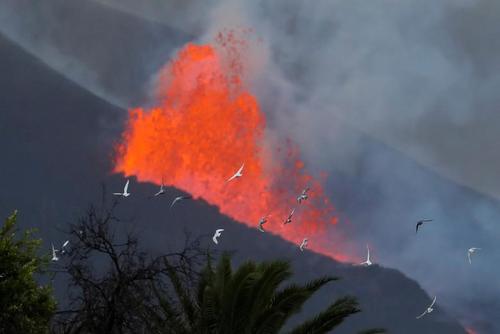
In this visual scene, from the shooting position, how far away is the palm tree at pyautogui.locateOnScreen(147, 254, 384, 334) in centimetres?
1412

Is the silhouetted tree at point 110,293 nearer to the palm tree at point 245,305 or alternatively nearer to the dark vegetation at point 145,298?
the dark vegetation at point 145,298

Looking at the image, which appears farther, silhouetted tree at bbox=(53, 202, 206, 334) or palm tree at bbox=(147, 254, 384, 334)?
palm tree at bbox=(147, 254, 384, 334)

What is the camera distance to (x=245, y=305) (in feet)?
46.9

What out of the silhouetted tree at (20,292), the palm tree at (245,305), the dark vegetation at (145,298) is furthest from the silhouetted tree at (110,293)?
the silhouetted tree at (20,292)

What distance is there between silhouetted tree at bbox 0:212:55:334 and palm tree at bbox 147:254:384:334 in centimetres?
284

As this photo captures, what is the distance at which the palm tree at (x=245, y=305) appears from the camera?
46.3ft

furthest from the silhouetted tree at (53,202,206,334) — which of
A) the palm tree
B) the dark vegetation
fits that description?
the palm tree

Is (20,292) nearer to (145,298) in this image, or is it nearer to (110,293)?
(110,293)

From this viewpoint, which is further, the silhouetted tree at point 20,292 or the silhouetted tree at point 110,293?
the silhouetted tree at point 20,292

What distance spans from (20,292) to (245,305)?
5354mm

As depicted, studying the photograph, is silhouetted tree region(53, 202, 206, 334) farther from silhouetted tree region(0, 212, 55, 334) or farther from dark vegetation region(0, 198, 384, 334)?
silhouetted tree region(0, 212, 55, 334)

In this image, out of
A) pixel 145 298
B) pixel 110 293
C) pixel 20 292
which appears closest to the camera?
pixel 145 298

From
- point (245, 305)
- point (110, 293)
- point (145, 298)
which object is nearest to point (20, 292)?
A: point (110, 293)

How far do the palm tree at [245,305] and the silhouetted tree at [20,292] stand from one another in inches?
112
